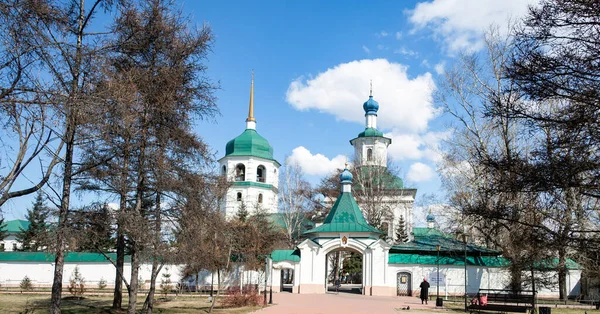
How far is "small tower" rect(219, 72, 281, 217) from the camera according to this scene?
49.9 metres

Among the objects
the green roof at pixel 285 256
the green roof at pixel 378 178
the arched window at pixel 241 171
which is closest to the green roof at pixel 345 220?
the green roof at pixel 285 256

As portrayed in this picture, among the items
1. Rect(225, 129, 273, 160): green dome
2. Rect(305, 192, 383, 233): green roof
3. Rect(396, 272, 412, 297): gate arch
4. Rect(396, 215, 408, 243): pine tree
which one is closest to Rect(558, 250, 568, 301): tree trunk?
Rect(396, 272, 412, 297): gate arch

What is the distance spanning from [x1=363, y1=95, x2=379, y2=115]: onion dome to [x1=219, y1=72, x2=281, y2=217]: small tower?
9.76 meters

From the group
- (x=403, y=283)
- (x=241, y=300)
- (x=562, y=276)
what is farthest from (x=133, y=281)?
(x=562, y=276)

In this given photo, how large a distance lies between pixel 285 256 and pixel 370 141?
68.3ft

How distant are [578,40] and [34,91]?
8632mm

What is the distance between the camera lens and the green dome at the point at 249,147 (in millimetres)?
50031

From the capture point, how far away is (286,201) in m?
45.8

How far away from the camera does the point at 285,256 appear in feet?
99.9

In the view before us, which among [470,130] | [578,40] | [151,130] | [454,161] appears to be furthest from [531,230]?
[454,161]

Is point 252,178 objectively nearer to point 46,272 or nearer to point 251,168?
point 251,168

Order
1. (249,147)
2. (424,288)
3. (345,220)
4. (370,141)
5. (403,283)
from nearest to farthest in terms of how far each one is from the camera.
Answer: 1. (424,288)
2. (403,283)
3. (345,220)
4. (370,141)
5. (249,147)

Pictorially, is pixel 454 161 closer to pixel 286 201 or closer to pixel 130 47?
pixel 286 201

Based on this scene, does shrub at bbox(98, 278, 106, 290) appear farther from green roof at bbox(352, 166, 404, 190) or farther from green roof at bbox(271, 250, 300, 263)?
green roof at bbox(352, 166, 404, 190)
